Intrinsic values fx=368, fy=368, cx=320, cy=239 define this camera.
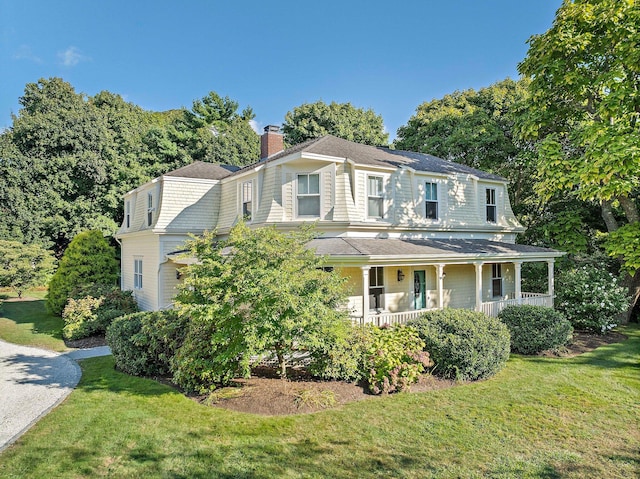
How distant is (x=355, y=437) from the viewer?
6012 millimetres

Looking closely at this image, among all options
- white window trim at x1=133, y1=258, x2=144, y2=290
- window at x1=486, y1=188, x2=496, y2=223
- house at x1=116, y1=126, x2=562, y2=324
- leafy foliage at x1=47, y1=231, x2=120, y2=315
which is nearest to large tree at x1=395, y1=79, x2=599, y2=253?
house at x1=116, y1=126, x2=562, y2=324

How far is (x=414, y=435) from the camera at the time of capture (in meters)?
6.13

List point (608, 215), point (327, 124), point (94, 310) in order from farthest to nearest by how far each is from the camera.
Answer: point (327, 124)
point (608, 215)
point (94, 310)

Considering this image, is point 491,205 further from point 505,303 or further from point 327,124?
point 327,124

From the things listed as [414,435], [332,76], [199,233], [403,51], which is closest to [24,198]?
[199,233]

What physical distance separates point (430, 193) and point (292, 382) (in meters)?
9.97

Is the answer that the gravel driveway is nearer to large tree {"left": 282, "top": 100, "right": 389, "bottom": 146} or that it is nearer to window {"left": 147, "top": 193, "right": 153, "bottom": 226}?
window {"left": 147, "top": 193, "right": 153, "bottom": 226}

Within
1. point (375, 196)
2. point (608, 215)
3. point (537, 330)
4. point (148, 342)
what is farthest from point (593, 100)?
point (148, 342)

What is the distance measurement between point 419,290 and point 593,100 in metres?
9.55

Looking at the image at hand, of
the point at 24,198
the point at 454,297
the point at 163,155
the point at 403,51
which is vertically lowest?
the point at 454,297

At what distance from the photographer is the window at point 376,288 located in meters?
13.4

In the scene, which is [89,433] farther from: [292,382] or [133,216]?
[133,216]

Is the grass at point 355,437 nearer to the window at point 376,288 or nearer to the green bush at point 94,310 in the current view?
the window at point 376,288

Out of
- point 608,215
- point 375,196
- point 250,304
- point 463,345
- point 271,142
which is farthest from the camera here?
point 271,142
